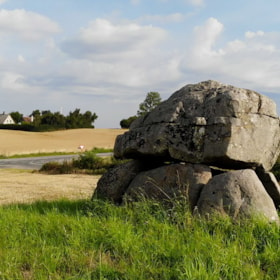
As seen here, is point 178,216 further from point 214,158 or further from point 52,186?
point 52,186

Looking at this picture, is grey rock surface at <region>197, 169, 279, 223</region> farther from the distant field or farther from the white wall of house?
the white wall of house

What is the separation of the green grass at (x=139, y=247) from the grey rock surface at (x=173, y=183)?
1.87 ft

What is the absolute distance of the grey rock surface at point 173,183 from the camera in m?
8.32

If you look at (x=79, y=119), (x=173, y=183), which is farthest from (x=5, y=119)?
(x=173, y=183)

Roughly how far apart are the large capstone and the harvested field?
2.73m

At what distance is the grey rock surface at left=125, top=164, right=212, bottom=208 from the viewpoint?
8320 mm

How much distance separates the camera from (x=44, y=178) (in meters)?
21.9

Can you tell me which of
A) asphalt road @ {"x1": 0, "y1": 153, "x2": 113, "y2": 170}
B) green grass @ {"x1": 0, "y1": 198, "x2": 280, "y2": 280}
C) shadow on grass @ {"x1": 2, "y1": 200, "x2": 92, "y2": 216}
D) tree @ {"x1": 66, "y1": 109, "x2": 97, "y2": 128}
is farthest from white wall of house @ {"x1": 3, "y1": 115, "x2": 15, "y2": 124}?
green grass @ {"x1": 0, "y1": 198, "x2": 280, "y2": 280}

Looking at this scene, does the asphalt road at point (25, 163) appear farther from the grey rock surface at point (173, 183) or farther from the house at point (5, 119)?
the house at point (5, 119)

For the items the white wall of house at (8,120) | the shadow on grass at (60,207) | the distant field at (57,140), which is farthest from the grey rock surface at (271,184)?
the white wall of house at (8,120)

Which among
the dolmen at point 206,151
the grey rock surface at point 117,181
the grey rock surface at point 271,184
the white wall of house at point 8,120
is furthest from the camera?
the white wall of house at point 8,120

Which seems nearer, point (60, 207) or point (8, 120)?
point (60, 207)

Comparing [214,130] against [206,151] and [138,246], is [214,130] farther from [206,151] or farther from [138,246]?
[138,246]

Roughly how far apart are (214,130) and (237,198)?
1.78 m
